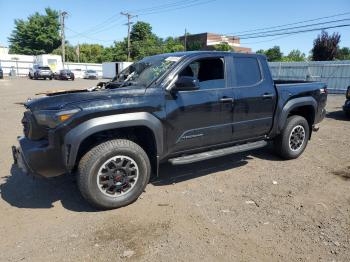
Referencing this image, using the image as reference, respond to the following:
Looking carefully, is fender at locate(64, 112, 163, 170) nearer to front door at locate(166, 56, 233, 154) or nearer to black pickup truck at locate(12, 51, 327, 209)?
black pickup truck at locate(12, 51, 327, 209)

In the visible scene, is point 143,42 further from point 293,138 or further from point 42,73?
point 293,138

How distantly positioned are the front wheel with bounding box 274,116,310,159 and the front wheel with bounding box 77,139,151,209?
9.38 ft

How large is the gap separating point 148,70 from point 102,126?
4.59 ft

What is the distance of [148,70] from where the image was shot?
4785 mm

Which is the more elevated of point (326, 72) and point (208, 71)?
point (326, 72)

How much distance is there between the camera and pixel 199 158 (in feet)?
14.9

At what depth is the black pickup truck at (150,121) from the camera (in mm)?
3715

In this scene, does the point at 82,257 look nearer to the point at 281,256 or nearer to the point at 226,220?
the point at 226,220

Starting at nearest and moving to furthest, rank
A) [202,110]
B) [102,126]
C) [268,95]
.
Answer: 1. [102,126]
2. [202,110]
3. [268,95]

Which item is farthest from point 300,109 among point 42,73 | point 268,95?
point 42,73

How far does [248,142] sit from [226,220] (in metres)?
1.99

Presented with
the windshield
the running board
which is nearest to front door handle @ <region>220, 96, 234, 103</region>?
the running board

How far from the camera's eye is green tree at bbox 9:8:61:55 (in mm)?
62719

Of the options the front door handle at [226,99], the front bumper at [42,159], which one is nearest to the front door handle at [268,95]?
the front door handle at [226,99]
